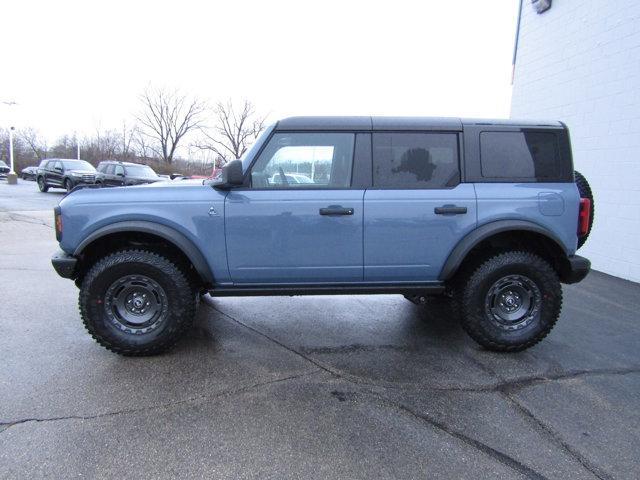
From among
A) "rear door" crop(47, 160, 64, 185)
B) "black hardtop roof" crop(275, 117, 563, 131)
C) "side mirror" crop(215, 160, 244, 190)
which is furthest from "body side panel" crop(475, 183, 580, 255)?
"rear door" crop(47, 160, 64, 185)

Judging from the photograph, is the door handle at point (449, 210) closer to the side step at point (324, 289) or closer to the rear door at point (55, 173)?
the side step at point (324, 289)

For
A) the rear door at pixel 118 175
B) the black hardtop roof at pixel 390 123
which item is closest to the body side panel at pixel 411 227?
the black hardtop roof at pixel 390 123

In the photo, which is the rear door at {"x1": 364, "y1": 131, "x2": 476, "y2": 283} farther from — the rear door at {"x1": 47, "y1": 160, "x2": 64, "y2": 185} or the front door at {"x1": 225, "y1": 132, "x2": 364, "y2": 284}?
A: the rear door at {"x1": 47, "y1": 160, "x2": 64, "y2": 185}

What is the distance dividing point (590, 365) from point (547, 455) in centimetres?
156

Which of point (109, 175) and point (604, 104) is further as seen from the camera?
point (109, 175)

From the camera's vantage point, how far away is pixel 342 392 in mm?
2881

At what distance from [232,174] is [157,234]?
78cm

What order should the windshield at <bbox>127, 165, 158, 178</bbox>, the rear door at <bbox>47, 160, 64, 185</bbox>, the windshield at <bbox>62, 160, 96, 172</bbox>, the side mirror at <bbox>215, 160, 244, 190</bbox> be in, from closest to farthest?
the side mirror at <bbox>215, 160, 244, 190</bbox>, the windshield at <bbox>127, 165, 158, 178</bbox>, the rear door at <bbox>47, 160, 64, 185</bbox>, the windshield at <bbox>62, 160, 96, 172</bbox>

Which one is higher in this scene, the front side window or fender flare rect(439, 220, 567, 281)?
the front side window

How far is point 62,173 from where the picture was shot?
65.0 ft

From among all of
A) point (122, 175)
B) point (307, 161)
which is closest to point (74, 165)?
point (122, 175)

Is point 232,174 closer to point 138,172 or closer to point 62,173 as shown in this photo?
point 138,172

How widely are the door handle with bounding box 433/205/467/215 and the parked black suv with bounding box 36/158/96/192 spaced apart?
1947cm

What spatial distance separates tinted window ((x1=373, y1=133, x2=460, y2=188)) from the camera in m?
3.46
